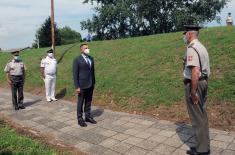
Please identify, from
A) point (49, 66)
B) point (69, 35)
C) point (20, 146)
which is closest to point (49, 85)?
point (49, 66)

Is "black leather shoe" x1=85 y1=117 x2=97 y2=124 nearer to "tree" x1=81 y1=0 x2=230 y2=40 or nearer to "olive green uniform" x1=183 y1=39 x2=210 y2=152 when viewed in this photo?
"olive green uniform" x1=183 y1=39 x2=210 y2=152

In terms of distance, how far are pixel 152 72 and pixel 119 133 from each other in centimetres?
473

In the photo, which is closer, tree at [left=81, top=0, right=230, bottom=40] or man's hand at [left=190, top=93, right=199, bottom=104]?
man's hand at [left=190, top=93, right=199, bottom=104]

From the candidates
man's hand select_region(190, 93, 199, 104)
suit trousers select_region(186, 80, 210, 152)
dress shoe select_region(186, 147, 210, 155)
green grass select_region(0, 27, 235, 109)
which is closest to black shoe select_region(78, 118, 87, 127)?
green grass select_region(0, 27, 235, 109)

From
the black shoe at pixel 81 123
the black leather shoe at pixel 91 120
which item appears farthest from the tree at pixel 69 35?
the black shoe at pixel 81 123

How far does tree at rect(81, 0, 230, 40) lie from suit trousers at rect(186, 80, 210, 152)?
121 ft

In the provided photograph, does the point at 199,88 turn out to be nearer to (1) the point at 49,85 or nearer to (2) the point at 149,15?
(1) the point at 49,85

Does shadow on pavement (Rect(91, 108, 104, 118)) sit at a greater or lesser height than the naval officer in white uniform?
lesser

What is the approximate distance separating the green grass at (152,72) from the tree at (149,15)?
26.2m

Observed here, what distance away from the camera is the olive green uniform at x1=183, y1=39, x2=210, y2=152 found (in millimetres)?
5066

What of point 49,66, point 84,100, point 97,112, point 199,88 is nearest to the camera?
point 199,88

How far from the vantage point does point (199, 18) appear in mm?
40969

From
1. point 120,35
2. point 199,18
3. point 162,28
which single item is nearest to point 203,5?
point 199,18

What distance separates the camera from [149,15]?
144 feet
